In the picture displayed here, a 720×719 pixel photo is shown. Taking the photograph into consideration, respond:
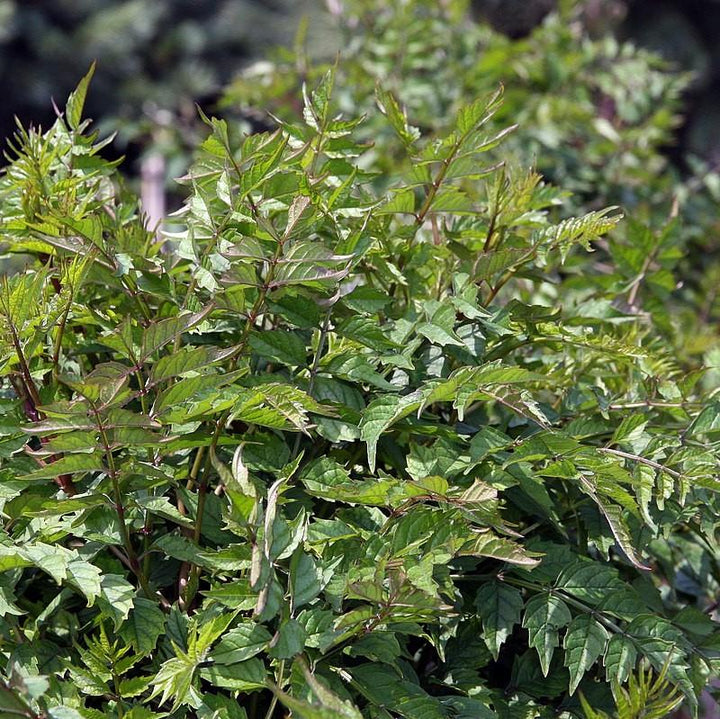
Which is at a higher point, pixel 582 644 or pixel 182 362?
pixel 182 362

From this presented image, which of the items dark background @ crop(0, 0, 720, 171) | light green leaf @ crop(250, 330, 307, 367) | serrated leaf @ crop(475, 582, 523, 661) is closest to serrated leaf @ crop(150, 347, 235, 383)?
light green leaf @ crop(250, 330, 307, 367)

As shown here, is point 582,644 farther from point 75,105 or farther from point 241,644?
point 75,105

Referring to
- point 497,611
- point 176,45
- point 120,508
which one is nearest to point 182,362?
point 120,508

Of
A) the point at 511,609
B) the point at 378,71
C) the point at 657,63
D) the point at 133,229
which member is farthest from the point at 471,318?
the point at 657,63

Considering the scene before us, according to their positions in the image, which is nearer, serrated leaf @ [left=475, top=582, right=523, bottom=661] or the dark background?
serrated leaf @ [left=475, top=582, right=523, bottom=661]

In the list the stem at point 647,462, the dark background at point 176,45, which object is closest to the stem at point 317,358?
the stem at point 647,462

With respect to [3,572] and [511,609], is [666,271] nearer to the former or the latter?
[511,609]

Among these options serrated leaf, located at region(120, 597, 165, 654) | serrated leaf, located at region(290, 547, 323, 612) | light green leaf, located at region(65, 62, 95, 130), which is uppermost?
light green leaf, located at region(65, 62, 95, 130)

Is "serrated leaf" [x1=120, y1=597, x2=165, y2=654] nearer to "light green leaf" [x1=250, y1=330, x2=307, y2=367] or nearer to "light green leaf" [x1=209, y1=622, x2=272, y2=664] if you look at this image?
"light green leaf" [x1=209, y1=622, x2=272, y2=664]

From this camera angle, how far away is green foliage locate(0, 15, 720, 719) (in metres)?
0.74

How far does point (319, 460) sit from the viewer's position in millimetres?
836

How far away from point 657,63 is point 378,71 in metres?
0.80

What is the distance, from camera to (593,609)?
0.88 metres

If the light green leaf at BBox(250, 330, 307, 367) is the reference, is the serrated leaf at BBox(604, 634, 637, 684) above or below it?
below
